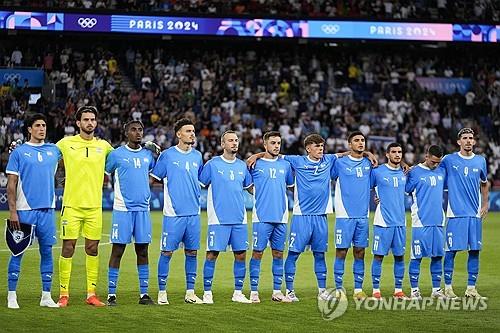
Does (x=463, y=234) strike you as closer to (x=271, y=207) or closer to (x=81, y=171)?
(x=271, y=207)

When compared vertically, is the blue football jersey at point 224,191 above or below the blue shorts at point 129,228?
above

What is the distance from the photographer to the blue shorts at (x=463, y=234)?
1367 cm

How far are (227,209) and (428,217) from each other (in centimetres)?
285

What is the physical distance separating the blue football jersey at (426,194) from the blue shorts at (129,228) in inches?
151

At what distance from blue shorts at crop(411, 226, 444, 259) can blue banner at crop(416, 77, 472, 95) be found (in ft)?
88.6

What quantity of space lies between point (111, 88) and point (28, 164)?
76.3ft

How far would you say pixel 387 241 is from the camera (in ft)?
43.8

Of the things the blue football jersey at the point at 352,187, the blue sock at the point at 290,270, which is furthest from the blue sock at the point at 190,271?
the blue football jersey at the point at 352,187

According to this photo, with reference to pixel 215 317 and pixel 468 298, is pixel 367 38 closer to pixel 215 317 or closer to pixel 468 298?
pixel 468 298

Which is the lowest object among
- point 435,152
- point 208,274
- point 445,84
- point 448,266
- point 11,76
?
point 208,274

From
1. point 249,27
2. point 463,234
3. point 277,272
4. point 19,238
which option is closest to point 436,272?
point 463,234

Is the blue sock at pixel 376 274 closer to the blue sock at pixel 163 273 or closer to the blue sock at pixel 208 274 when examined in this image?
the blue sock at pixel 208 274

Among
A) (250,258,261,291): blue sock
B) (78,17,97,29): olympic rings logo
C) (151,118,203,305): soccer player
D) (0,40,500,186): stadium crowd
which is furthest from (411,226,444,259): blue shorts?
(78,17,97,29): olympic rings logo
